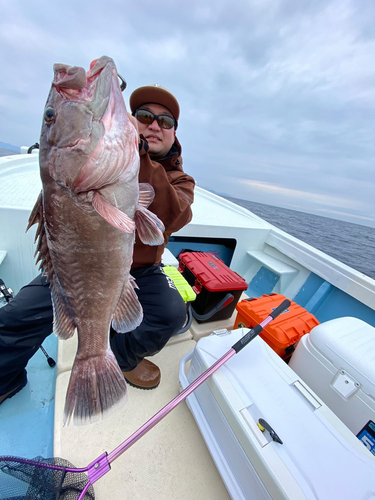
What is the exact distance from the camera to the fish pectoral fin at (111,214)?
112 centimetres

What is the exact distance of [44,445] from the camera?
180 cm

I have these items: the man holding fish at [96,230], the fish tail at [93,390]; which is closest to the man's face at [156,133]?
the man holding fish at [96,230]

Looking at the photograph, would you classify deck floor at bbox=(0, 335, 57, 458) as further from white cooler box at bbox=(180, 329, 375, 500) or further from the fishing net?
white cooler box at bbox=(180, 329, 375, 500)

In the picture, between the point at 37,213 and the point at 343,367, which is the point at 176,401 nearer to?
the point at 343,367

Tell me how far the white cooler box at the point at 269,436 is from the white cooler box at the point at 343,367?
35 cm

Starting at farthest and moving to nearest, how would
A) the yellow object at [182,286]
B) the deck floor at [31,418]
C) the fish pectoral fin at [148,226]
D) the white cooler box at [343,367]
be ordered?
the yellow object at [182,286] < the deck floor at [31,418] < the white cooler box at [343,367] < the fish pectoral fin at [148,226]

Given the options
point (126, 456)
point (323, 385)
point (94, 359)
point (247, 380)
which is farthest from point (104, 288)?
point (323, 385)

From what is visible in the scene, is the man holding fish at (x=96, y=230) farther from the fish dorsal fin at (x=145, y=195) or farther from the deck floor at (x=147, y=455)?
the deck floor at (x=147, y=455)

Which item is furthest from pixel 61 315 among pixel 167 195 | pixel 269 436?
pixel 269 436

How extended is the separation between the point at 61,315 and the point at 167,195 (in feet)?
3.68

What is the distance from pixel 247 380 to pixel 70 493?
128 cm

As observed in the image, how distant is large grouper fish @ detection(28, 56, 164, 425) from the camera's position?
3.58 feet

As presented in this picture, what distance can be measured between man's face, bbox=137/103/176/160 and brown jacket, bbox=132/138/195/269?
0.15m

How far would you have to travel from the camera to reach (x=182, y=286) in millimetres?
2707
